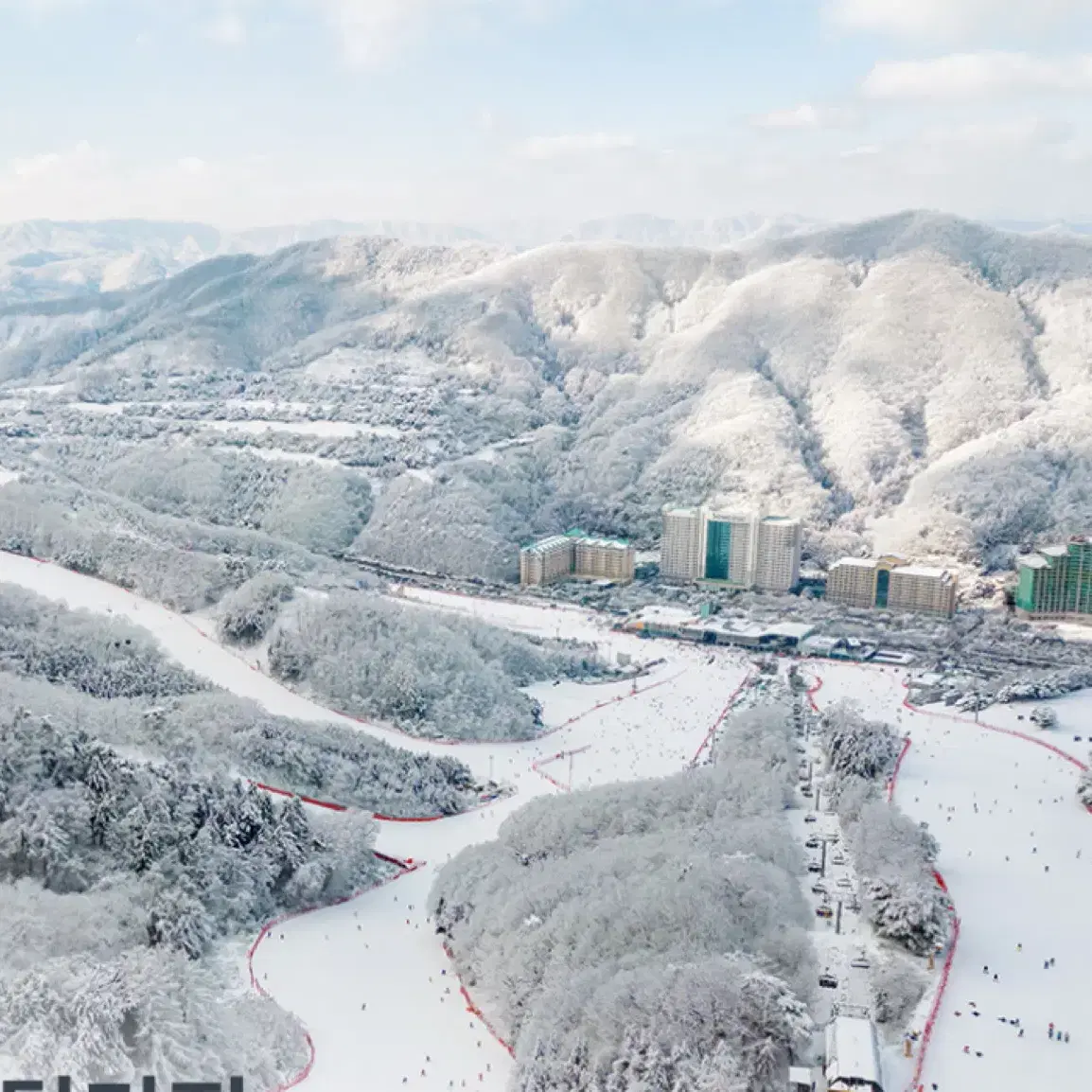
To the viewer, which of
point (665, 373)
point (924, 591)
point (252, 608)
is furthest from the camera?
point (665, 373)

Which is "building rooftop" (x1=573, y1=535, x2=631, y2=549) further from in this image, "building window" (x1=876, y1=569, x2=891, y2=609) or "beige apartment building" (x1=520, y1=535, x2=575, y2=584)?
"building window" (x1=876, y1=569, x2=891, y2=609)

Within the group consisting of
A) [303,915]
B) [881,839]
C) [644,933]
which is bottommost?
[303,915]

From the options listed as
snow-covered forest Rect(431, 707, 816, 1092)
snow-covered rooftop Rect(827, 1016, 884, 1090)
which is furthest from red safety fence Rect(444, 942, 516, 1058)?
snow-covered rooftop Rect(827, 1016, 884, 1090)

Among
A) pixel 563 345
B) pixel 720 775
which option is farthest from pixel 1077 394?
pixel 720 775

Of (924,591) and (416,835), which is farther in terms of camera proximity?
(924,591)

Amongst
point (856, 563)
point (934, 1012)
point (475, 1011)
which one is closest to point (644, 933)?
point (475, 1011)

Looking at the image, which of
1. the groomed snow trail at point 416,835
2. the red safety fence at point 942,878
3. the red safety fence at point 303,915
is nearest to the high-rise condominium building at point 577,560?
the groomed snow trail at point 416,835

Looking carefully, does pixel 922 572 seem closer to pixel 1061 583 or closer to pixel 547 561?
pixel 1061 583
